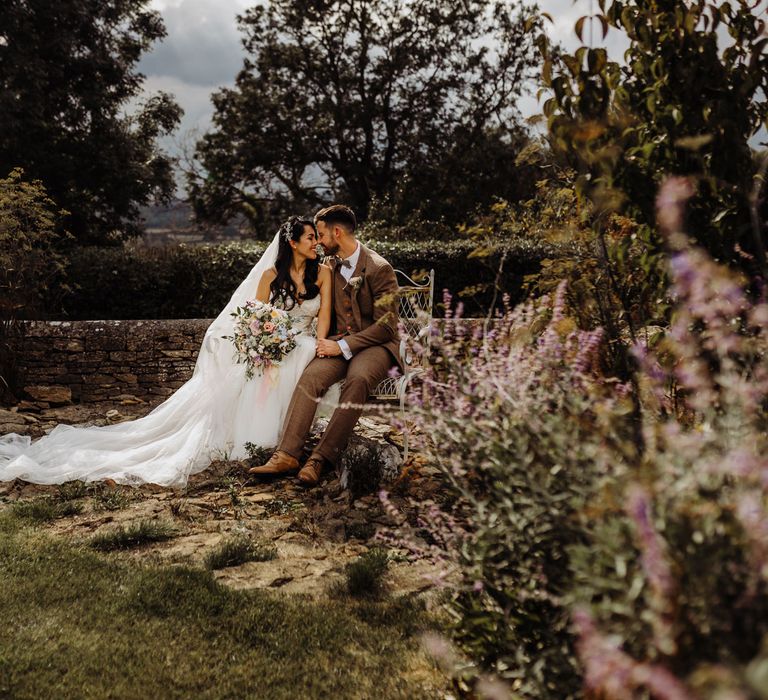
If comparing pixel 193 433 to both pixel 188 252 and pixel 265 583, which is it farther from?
pixel 188 252

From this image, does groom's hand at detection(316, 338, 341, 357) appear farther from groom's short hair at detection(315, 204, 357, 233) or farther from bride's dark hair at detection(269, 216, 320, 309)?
groom's short hair at detection(315, 204, 357, 233)

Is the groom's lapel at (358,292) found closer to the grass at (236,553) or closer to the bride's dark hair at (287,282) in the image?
the bride's dark hair at (287,282)

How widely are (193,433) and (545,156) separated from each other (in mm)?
3238

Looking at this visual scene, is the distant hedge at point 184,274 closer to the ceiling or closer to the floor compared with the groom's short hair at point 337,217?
closer to the floor

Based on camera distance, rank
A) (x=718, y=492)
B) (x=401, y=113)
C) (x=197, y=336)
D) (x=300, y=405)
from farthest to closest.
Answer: (x=401, y=113) < (x=197, y=336) < (x=300, y=405) < (x=718, y=492)

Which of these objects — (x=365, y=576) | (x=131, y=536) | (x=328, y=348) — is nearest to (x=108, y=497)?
(x=131, y=536)

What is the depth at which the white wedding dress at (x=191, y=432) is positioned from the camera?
16.2 ft

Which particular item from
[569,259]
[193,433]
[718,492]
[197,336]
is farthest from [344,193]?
[718,492]

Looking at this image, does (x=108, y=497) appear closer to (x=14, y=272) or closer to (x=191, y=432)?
(x=191, y=432)

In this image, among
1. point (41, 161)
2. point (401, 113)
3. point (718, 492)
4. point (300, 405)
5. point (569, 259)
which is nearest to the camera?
point (718, 492)

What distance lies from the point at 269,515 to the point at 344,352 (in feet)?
4.52

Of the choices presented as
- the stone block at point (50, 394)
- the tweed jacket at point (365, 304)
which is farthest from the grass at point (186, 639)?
the stone block at point (50, 394)

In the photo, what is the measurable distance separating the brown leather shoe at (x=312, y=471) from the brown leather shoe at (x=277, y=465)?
109mm

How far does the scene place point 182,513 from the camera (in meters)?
4.22
